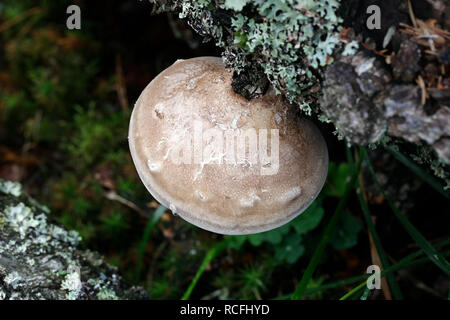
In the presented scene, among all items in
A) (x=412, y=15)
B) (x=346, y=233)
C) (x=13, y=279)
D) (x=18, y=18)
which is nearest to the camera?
(x=412, y=15)

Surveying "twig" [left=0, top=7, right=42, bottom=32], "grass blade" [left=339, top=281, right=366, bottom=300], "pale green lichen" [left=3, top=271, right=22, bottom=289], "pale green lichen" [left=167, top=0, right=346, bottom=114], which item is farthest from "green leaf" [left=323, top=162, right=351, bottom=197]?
"twig" [left=0, top=7, right=42, bottom=32]

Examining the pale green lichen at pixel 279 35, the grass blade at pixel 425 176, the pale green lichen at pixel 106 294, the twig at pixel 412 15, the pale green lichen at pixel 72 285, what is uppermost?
the twig at pixel 412 15

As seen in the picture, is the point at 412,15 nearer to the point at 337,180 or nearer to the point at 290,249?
the point at 337,180

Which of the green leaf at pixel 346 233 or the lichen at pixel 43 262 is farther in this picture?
the green leaf at pixel 346 233

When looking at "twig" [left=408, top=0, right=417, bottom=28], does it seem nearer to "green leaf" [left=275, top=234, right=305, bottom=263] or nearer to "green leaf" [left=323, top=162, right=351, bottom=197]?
"green leaf" [left=323, top=162, right=351, bottom=197]

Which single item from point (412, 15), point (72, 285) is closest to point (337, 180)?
point (412, 15)

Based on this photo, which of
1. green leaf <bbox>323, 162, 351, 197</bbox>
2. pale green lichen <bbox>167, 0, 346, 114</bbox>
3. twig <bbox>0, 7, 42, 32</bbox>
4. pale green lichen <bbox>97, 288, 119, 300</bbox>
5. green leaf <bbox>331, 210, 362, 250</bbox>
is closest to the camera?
pale green lichen <bbox>167, 0, 346, 114</bbox>

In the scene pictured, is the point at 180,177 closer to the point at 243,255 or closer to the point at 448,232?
the point at 243,255

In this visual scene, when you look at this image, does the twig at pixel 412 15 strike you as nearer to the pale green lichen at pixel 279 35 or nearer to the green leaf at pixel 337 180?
the pale green lichen at pixel 279 35

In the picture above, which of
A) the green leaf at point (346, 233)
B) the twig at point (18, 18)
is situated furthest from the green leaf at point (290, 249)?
the twig at point (18, 18)
